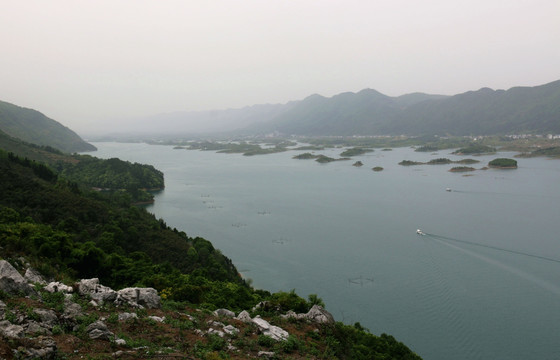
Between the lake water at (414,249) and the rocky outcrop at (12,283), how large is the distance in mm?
16353

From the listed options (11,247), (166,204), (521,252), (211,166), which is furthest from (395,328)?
(211,166)

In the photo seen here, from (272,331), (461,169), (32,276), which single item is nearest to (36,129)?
(461,169)

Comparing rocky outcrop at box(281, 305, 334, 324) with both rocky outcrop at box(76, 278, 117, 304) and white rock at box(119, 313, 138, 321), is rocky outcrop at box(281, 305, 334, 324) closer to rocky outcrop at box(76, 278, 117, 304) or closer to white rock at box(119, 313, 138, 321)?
white rock at box(119, 313, 138, 321)

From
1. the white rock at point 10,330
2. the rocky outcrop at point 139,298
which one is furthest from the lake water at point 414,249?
the white rock at point 10,330

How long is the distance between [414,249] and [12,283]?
1133 inches

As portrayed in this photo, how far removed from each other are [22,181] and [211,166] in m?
67.1

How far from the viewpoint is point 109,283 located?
15203 millimetres

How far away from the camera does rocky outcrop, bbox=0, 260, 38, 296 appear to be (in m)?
7.56

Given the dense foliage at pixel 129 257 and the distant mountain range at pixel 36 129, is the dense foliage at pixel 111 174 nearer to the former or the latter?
the dense foliage at pixel 129 257

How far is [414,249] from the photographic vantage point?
29562mm

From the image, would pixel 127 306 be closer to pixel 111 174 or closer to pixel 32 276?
pixel 32 276

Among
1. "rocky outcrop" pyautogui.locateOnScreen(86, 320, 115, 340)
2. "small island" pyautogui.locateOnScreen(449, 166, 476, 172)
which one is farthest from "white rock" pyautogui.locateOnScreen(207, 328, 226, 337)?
"small island" pyautogui.locateOnScreen(449, 166, 476, 172)

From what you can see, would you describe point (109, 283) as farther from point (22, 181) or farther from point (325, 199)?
point (325, 199)

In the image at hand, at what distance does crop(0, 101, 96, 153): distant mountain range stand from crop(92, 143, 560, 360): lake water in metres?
73.3
